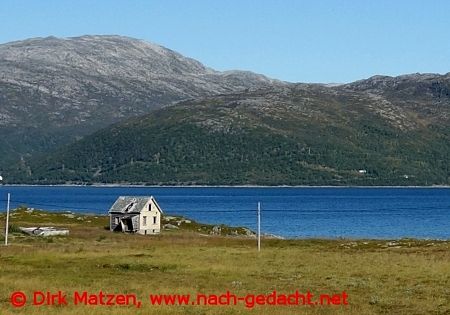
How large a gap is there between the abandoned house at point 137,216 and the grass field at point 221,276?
119ft

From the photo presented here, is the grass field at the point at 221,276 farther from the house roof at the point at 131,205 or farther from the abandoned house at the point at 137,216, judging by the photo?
the house roof at the point at 131,205

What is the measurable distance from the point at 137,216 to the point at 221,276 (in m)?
63.8

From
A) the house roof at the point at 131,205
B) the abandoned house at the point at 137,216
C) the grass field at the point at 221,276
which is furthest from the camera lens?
the house roof at the point at 131,205

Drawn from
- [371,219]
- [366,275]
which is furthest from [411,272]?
[371,219]

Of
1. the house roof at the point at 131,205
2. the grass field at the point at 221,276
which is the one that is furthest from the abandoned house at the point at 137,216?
the grass field at the point at 221,276

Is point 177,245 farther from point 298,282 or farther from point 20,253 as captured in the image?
point 298,282

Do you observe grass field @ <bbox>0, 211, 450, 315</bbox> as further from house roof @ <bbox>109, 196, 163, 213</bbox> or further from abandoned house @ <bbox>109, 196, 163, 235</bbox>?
house roof @ <bbox>109, 196, 163, 213</bbox>

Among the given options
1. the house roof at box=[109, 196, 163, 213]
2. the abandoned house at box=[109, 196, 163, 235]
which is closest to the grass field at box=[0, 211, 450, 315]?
the abandoned house at box=[109, 196, 163, 235]

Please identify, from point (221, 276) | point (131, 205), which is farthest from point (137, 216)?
point (221, 276)

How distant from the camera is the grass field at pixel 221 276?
32.8 meters

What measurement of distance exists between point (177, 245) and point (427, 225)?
342 ft

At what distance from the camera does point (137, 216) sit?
10894cm

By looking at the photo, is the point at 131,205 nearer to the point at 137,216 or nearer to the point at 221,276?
the point at 137,216

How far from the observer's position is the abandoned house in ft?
356
